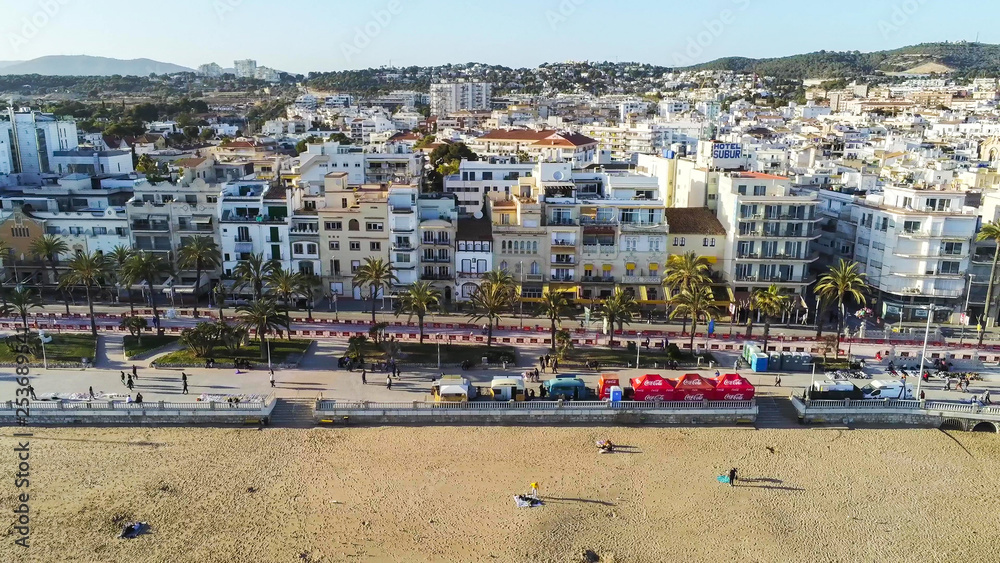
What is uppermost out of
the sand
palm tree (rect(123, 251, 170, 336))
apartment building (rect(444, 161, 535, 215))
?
apartment building (rect(444, 161, 535, 215))

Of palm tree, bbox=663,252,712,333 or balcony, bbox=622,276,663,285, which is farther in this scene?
balcony, bbox=622,276,663,285

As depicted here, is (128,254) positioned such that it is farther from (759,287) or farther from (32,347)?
(759,287)

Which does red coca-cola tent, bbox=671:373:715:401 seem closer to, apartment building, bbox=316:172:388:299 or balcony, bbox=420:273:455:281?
balcony, bbox=420:273:455:281

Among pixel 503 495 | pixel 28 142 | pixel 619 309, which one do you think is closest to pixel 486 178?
pixel 619 309

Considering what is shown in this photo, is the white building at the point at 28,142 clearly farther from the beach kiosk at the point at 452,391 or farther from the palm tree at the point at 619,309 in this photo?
the palm tree at the point at 619,309

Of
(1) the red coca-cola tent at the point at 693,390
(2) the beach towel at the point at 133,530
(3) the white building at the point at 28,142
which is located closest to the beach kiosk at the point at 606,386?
(1) the red coca-cola tent at the point at 693,390

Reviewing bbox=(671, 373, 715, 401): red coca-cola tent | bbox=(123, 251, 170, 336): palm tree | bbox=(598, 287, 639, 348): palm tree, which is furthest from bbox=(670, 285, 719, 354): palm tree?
bbox=(123, 251, 170, 336): palm tree
